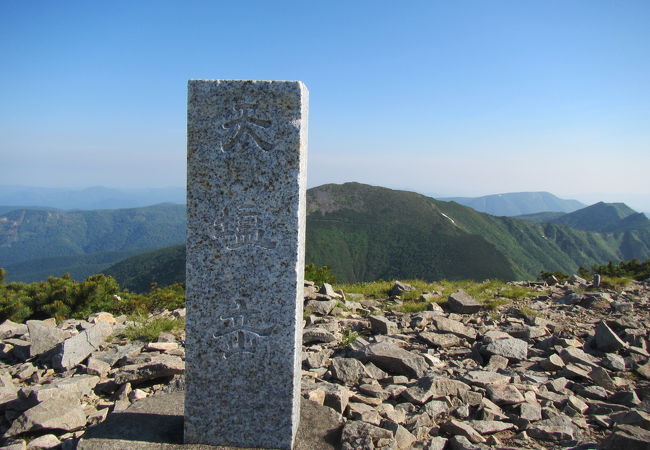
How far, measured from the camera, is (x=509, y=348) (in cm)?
725

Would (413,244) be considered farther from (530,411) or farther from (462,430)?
(462,430)

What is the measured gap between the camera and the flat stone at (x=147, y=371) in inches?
231

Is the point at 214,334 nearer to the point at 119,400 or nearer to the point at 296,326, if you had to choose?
the point at 296,326

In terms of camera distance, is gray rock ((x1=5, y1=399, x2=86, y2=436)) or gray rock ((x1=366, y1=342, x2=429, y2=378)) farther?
gray rock ((x1=366, y1=342, x2=429, y2=378))

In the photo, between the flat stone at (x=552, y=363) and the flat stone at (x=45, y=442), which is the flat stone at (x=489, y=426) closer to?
the flat stone at (x=552, y=363)

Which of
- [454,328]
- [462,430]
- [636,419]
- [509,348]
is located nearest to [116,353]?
[462,430]

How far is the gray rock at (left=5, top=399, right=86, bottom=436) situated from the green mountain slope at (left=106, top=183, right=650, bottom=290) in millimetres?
85871

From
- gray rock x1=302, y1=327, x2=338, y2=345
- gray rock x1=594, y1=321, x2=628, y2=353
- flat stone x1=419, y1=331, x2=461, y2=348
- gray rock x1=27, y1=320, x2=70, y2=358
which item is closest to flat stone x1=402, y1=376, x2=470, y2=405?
flat stone x1=419, y1=331, x2=461, y2=348

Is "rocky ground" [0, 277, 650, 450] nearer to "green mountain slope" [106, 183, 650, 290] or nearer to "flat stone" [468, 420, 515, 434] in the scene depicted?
"flat stone" [468, 420, 515, 434]

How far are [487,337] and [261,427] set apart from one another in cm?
504

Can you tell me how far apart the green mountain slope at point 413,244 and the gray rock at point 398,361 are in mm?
83148

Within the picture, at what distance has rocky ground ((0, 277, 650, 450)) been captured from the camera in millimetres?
4727

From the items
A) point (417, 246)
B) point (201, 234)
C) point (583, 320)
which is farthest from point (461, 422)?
point (417, 246)

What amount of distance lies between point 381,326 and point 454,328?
1.45 m
